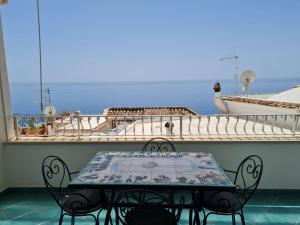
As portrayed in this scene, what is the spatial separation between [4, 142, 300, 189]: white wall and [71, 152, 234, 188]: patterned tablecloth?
2.43 ft

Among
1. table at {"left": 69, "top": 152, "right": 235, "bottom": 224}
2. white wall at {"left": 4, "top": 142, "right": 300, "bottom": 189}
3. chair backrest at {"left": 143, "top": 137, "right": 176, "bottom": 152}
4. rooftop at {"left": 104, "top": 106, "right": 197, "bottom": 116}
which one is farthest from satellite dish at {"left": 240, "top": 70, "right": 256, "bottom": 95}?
rooftop at {"left": 104, "top": 106, "right": 197, "bottom": 116}

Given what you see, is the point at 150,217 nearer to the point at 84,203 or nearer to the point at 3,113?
the point at 84,203

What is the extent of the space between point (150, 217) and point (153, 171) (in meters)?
0.41

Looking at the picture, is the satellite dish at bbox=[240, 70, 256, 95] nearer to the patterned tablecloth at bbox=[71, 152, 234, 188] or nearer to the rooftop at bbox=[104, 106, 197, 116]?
the patterned tablecloth at bbox=[71, 152, 234, 188]

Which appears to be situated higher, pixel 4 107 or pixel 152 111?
pixel 4 107

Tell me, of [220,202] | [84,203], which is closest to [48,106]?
[84,203]

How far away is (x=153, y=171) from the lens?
2.06m

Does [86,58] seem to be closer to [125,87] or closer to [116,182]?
[116,182]

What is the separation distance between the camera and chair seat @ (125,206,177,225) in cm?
168

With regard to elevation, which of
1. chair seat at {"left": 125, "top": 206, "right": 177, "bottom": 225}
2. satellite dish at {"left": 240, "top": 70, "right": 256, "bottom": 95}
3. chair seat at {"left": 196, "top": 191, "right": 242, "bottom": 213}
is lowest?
chair seat at {"left": 196, "top": 191, "right": 242, "bottom": 213}

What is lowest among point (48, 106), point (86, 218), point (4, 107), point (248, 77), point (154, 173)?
point (86, 218)

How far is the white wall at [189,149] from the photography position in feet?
10.4

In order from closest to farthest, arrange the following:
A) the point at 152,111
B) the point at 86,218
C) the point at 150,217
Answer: the point at 150,217 → the point at 86,218 → the point at 152,111

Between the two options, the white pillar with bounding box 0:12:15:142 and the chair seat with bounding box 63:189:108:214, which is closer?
the chair seat with bounding box 63:189:108:214
